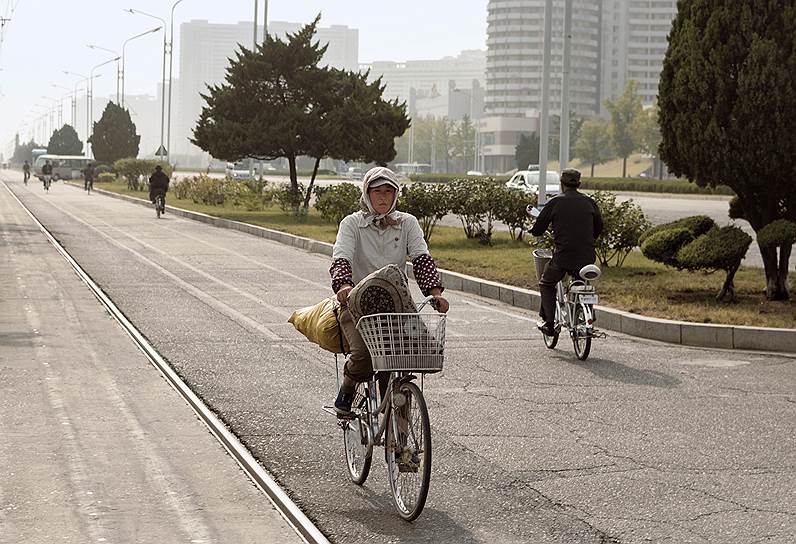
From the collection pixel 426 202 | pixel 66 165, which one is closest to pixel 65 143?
pixel 66 165

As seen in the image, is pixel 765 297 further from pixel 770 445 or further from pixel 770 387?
pixel 770 445

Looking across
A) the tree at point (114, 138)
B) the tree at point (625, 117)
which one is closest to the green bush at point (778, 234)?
the tree at point (114, 138)

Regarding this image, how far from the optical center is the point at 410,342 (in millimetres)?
5539

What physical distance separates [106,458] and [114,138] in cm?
9098

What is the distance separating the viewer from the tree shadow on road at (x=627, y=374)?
9.95 meters

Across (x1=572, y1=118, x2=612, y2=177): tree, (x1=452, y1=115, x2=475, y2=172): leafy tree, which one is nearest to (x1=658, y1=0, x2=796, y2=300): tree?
(x1=572, y1=118, x2=612, y2=177): tree

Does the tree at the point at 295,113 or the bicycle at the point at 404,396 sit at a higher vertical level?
A: the tree at the point at 295,113

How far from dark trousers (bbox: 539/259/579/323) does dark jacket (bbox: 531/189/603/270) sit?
0.06m

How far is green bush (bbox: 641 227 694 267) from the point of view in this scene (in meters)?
14.9

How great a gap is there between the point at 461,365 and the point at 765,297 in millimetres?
5939

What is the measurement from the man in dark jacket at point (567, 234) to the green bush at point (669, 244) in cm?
336

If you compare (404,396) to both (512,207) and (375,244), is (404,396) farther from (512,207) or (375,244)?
(512,207)

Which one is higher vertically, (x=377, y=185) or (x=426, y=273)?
A: (x=377, y=185)

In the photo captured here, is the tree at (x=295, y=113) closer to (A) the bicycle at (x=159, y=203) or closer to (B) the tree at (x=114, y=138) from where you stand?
(A) the bicycle at (x=159, y=203)
